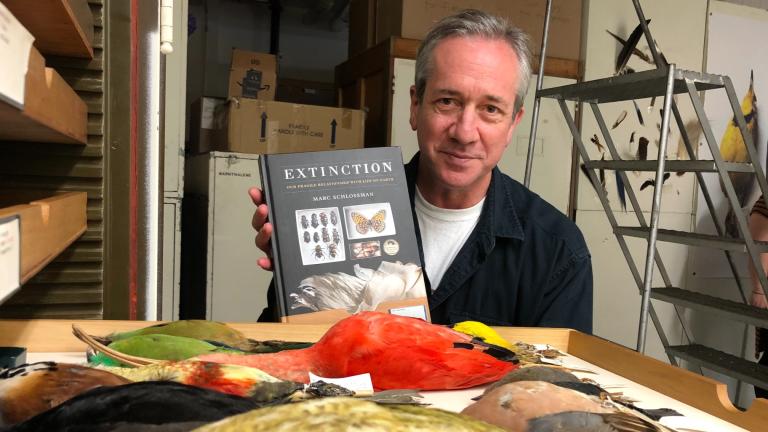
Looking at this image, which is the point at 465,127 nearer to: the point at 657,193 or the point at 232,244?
the point at 657,193

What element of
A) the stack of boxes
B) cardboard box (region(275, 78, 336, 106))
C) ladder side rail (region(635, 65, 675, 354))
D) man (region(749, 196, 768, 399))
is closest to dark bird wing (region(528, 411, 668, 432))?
ladder side rail (region(635, 65, 675, 354))

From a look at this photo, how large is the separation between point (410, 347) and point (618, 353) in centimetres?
26

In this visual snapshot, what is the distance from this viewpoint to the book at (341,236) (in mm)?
748

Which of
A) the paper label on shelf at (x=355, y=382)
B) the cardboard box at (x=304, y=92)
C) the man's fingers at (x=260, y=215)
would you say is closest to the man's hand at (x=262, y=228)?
the man's fingers at (x=260, y=215)

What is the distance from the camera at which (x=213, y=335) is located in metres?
0.60

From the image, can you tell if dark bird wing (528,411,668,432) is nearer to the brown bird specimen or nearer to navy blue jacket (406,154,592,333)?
the brown bird specimen

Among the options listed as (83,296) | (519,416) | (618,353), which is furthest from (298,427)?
(83,296)

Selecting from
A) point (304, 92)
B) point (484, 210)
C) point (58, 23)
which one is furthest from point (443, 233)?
point (304, 92)

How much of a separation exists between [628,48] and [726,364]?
159 cm

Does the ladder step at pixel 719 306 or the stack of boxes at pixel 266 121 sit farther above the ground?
the stack of boxes at pixel 266 121

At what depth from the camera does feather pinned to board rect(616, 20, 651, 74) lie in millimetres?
2654

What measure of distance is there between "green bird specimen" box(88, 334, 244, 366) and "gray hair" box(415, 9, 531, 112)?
84 cm

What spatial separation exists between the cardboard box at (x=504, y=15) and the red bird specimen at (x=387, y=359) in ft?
6.78

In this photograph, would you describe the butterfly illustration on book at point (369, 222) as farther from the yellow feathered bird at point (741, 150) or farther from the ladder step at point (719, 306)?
the yellow feathered bird at point (741, 150)
